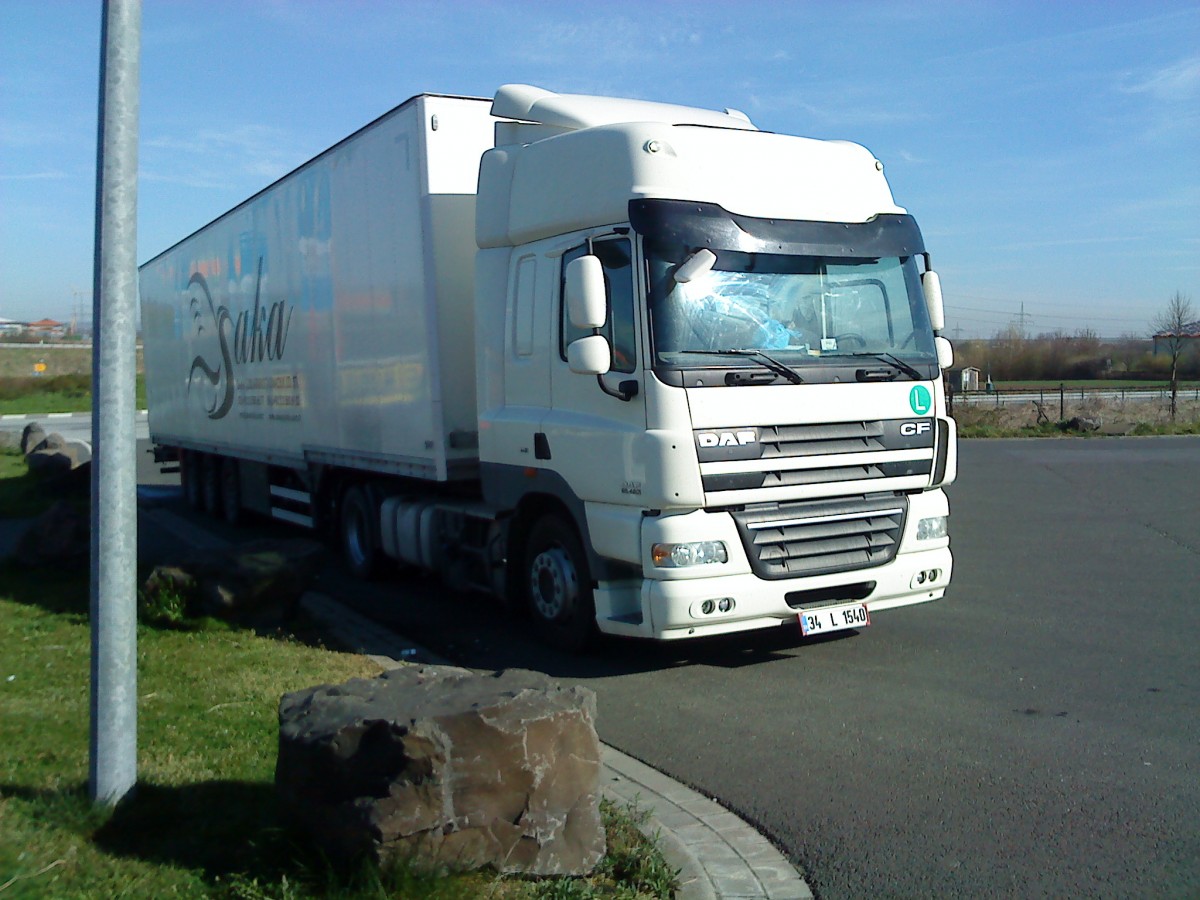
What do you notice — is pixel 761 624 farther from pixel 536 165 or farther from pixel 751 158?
pixel 536 165

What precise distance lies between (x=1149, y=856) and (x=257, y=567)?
20.5ft

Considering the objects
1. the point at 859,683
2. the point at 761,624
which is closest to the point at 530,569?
the point at 761,624

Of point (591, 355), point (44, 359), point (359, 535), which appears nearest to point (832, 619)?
point (591, 355)

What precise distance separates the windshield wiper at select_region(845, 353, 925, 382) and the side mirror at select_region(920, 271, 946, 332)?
52cm

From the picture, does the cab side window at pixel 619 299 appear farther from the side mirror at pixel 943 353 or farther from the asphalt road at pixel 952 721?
the side mirror at pixel 943 353

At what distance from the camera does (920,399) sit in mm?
7809

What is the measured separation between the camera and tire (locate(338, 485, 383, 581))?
11.5 meters

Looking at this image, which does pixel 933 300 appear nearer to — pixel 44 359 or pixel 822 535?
pixel 822 535

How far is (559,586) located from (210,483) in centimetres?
1101

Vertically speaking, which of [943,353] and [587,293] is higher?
[587,293]

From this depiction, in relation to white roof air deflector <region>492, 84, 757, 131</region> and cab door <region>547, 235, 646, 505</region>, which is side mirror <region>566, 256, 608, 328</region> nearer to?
cab door <region>547, 235, 646, 505</region>

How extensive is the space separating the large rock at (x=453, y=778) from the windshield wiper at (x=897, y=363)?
13.3 feet

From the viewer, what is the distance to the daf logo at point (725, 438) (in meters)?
6.95

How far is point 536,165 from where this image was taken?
8.18 metres
